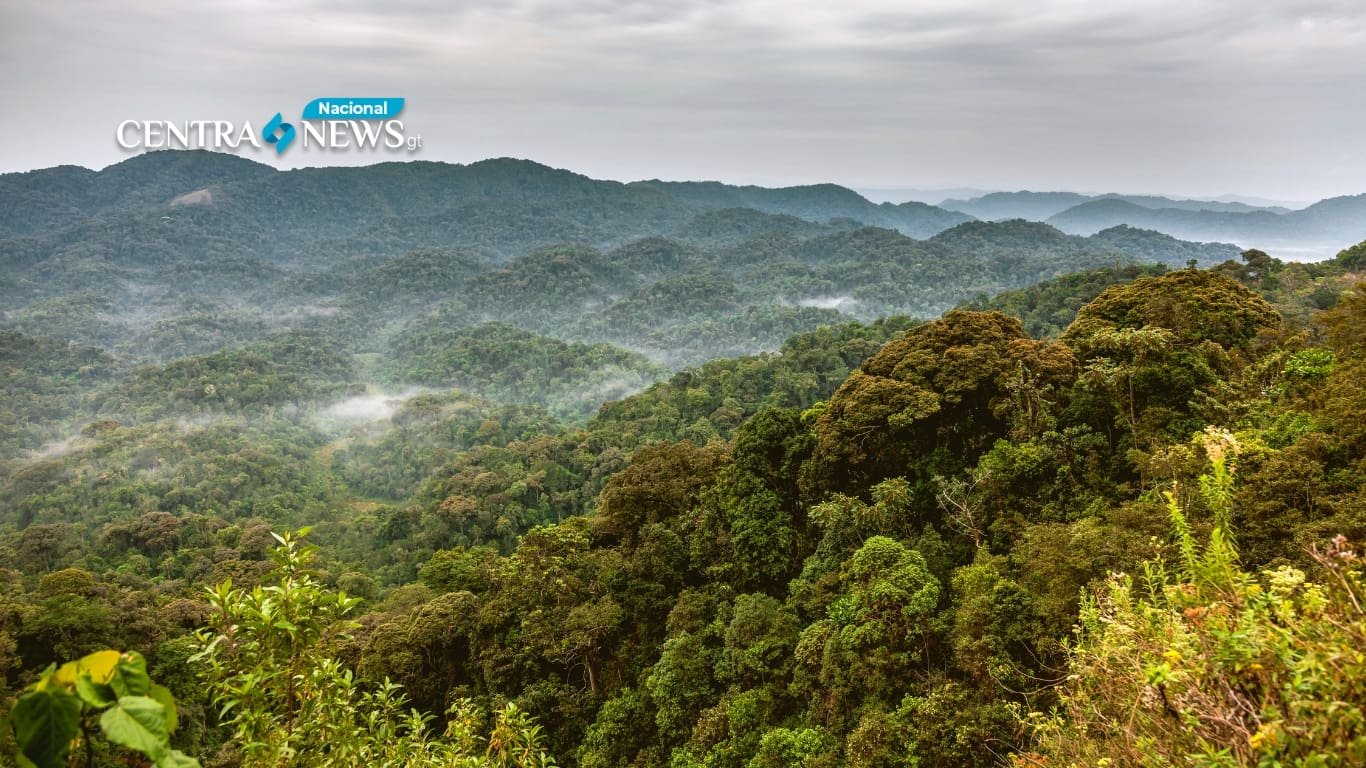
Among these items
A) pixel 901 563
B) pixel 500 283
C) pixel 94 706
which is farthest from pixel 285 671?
pixel 500 283

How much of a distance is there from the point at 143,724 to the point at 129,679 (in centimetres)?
13

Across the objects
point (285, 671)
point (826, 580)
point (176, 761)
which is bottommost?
point (826, 580)

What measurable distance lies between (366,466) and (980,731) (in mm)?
58440

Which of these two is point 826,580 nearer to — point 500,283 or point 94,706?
point 94,706

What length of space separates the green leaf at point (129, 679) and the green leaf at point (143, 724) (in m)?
0.04

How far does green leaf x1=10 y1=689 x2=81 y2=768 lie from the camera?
4.41 feet

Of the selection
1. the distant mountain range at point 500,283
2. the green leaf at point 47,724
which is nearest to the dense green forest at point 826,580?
the green leaf at point 47,724

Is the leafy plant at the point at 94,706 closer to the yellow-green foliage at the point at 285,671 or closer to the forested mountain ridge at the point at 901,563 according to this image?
the yellow-green foliage at the point at 285,671

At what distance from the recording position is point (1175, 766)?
2.67 metres

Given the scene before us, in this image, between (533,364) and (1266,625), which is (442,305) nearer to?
(533,364)

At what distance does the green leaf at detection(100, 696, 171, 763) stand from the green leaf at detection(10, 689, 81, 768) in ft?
0.24

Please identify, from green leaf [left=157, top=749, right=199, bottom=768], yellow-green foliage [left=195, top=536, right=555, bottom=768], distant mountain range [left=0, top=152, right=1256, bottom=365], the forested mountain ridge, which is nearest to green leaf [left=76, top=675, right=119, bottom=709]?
green leaf [left=157, top=749, right=199, bottom=768]

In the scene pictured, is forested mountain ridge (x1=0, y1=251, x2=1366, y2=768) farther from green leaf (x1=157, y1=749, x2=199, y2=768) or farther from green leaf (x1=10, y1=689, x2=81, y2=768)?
green leaf (x1=10, y1=689, x2=81, y2=768)

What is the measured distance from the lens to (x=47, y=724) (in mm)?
1377
